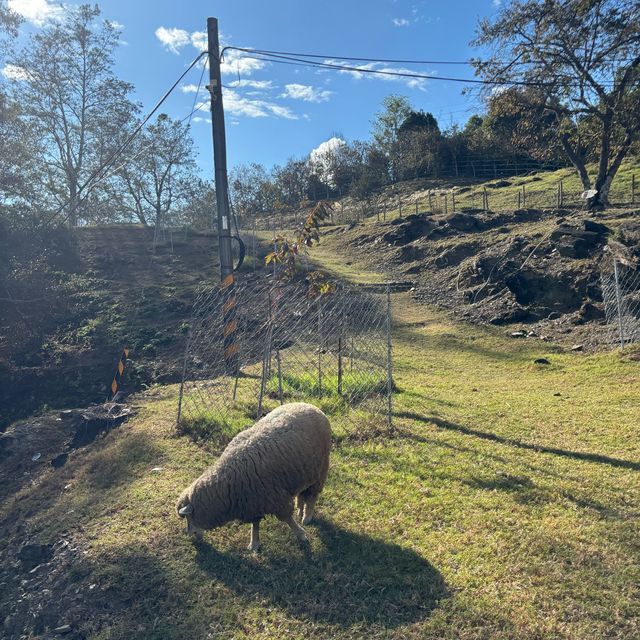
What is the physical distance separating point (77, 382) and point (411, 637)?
9740 mm

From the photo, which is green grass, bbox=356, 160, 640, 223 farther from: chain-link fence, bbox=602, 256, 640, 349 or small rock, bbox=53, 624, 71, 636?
small rock, bbox=53, 624, 71, 636

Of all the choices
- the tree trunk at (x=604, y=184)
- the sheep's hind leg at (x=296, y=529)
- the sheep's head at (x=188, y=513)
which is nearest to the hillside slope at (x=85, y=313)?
the sheep's head at (x=188, y=513)

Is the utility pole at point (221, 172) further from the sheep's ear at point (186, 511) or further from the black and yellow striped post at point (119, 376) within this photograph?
the sheep's ear at point (186, 511)

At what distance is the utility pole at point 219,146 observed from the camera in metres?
8.65

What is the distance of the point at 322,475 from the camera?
15.8 ft

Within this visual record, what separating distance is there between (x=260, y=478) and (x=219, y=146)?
253 inches

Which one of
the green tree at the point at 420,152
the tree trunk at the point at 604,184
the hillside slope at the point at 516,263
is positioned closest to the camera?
the hillside slope at the point at 516,263

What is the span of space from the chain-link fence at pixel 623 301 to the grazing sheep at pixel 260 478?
940 centimetres

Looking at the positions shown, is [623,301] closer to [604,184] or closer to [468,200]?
[604,184]

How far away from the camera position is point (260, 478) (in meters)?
4.42

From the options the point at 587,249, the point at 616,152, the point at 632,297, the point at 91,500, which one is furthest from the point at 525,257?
the point at 91,500

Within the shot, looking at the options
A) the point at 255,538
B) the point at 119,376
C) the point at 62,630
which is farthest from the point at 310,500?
the point at 119,376

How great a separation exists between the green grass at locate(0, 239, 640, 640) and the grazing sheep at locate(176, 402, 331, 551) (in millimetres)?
307

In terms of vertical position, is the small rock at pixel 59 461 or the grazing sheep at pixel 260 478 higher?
the grazing sheep at pixel 260 478
